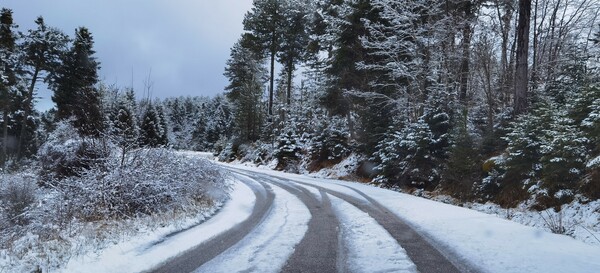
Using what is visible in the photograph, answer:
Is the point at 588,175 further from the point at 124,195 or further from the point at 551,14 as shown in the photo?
the point at 551,14

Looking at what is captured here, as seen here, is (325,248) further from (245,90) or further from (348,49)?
(245,90)

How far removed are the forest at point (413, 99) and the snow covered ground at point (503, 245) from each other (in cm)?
386

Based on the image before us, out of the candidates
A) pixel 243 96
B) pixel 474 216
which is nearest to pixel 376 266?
pixel 474 216

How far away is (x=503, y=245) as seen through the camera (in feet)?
15.9

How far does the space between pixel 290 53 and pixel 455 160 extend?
26526mm

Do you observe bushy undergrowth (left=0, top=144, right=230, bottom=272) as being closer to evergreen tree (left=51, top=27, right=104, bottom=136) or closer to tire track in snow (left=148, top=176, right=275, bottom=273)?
tire track in snow (left=148, top=176, right=275, bottom=273)

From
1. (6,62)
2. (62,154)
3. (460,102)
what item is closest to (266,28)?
(6,62)

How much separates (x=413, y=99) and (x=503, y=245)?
15.5 meters

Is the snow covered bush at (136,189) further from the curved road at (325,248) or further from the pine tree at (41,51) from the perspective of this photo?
the pine tree at (41,51)

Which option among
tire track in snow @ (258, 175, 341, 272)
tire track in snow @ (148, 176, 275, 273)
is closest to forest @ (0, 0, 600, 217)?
tire track in snow @ (148, 176, 275, 273)

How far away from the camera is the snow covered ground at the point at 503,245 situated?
13.1 ft

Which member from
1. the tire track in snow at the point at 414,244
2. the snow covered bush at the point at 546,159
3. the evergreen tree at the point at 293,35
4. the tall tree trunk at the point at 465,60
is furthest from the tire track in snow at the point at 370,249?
the evergreen tree at the point at 293,35

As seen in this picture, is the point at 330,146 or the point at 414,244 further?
the point at 330,146

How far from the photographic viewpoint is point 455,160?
1310cm
